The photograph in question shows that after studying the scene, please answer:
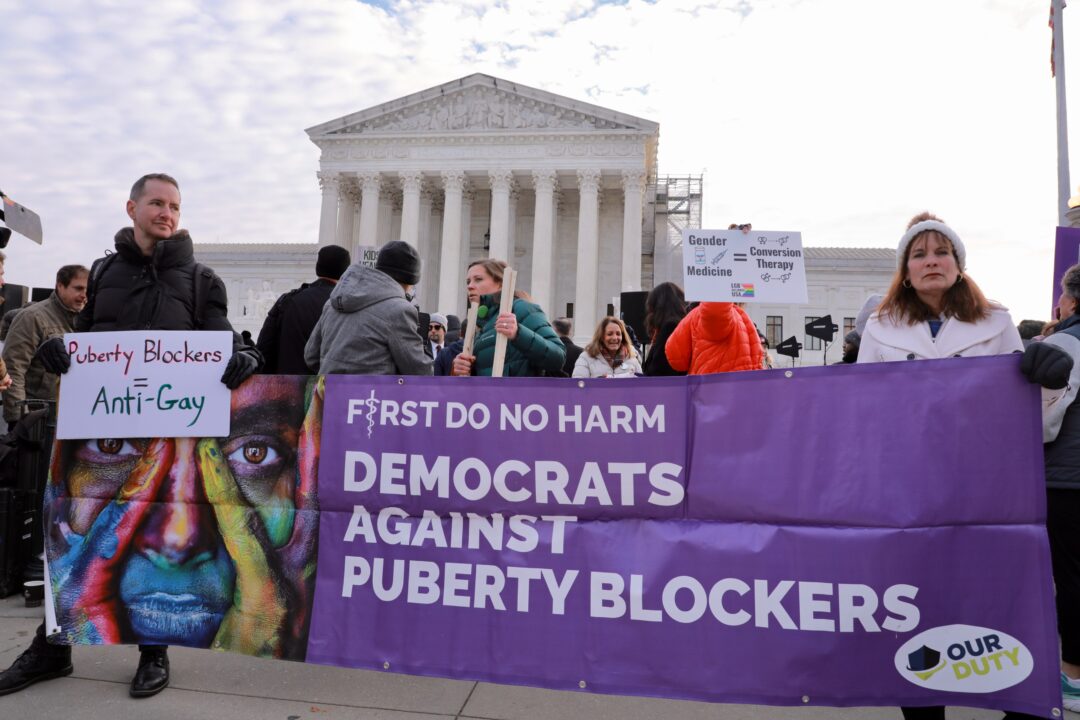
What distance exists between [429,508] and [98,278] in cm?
219

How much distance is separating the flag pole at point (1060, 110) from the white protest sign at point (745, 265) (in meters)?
9.58

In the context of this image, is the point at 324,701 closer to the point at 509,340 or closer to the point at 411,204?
the point at 509,340

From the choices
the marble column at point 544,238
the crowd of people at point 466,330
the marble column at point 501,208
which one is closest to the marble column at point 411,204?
the marble column at point 501,208

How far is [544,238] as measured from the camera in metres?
42.9

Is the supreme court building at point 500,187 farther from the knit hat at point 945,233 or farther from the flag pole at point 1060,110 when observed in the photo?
the knit hat at point 945,233

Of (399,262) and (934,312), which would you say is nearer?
(934,312)

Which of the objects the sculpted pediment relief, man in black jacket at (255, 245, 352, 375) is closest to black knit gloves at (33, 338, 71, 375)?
man in black jacket at (255, 245, 352, 375)

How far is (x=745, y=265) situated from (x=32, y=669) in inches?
Result: 161

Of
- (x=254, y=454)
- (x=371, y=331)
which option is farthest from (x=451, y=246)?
(x=254, y=454)

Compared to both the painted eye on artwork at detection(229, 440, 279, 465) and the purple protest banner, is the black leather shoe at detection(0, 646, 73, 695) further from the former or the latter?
the purple protest banner

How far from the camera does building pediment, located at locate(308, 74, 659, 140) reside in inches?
1710

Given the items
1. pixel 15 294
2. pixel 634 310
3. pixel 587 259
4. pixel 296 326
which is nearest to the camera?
pixel 296 326

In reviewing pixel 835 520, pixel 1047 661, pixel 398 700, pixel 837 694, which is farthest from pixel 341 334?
pixel 1047 661

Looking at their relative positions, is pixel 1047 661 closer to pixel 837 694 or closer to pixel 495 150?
pixel 837 694
